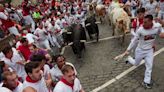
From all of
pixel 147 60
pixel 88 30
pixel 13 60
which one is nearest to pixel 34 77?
pixel 13 60

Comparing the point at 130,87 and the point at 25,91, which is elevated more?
the point at 25,91

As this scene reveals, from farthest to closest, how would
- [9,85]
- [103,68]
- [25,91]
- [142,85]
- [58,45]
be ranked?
1. [58,45]
2. [103,68]
3. [142,85]
4. [9,85]
5. [25,91]

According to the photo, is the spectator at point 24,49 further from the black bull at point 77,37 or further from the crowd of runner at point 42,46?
the black bull at point 77,37

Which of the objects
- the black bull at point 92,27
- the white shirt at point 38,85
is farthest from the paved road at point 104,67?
the white shirt at point 38,85

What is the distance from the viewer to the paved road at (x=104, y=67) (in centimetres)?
950

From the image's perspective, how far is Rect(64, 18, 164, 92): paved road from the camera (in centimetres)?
950

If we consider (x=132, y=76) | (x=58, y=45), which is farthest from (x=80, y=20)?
(x=132, y=76)

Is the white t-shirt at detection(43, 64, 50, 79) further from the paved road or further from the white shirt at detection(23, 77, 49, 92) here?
the paved road

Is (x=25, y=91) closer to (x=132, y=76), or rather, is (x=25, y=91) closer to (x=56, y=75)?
(x=56, y=75)

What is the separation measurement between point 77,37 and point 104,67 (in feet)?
6.73

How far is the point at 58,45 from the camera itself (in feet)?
49.1

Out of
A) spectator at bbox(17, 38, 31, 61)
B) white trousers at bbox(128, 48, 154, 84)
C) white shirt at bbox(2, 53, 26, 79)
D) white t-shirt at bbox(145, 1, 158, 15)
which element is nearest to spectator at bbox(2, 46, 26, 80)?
white shirt at bbox(2, 53, 26, 79)

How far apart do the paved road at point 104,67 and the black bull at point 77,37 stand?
1.12 feet

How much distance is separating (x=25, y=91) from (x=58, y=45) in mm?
9905
